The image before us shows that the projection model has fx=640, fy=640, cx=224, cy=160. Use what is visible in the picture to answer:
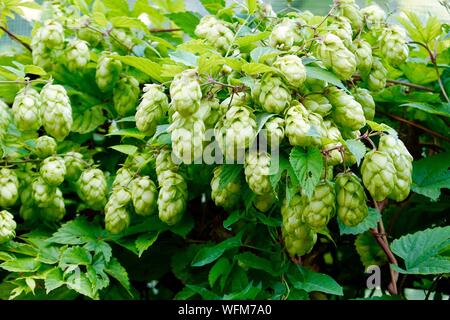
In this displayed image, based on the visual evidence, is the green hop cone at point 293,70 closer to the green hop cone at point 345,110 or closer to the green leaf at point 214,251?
the green hop cone at point 345,110

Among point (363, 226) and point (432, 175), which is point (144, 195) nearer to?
point (363, 226)

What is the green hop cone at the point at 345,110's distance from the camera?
1.05 metres

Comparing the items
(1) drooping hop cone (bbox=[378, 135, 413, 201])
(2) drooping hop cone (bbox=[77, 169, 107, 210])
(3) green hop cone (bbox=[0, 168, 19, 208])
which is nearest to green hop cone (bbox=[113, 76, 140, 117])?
(2) drooping hop cone (bbox=[77, 169, 107, 210])

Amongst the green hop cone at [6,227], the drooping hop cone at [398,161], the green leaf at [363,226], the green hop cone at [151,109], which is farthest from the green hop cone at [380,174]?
the green hop cone at [6,227]

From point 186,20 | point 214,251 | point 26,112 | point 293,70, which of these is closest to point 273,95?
point 293,70

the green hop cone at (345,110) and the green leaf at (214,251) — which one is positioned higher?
the green hop cone at (345,110)

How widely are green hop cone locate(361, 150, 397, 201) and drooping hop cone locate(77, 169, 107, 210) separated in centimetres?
59

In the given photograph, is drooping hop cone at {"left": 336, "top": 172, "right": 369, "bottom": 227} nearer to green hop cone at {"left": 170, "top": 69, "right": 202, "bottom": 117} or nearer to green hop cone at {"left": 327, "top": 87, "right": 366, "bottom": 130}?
green hop cone at {"left": 327, "top": 87, "right": 366, "bottom": 130}

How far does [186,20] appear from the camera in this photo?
1.59 metres

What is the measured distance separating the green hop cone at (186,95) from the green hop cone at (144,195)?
28 cm

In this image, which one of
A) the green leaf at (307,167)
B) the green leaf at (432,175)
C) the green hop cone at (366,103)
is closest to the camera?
the green leaf at (307,167)

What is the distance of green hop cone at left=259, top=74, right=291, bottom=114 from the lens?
3.30 ft
